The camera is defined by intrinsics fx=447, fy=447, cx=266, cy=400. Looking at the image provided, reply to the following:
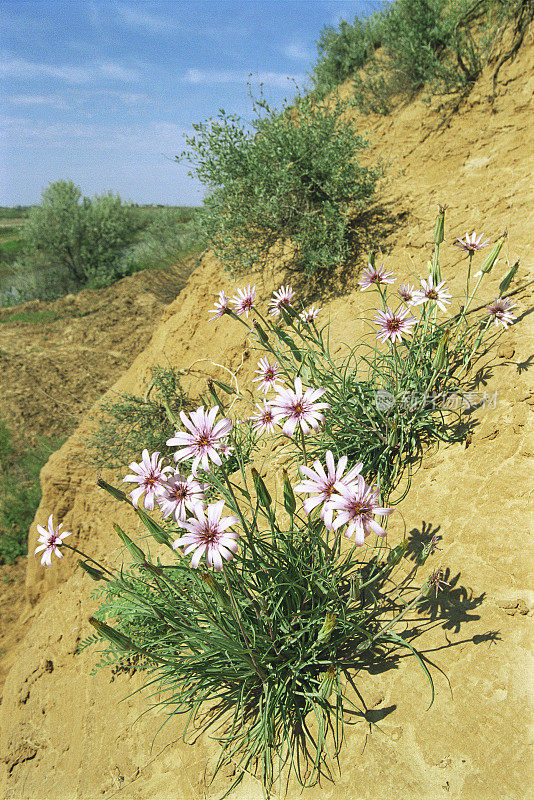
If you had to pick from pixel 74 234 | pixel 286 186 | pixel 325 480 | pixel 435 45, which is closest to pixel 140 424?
pixel 286 186

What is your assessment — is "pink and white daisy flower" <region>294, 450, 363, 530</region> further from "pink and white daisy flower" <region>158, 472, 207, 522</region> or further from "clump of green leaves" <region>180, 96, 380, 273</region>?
"clump of green leaves" <region>180, 96, 380, 273</region>

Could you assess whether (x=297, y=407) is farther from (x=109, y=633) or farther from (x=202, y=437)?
(x=109, y=633)

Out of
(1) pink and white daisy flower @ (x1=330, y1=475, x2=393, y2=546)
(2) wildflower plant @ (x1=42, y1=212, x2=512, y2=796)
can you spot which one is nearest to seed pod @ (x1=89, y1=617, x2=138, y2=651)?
(2) wildflower plant @ (x1=42, y1=212, x2=512, y2=796)

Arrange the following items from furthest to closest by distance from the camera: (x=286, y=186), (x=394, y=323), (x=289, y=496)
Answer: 1. (x=286, y=186)
2. (x=394, y=323)
3. (x=289, y=496)

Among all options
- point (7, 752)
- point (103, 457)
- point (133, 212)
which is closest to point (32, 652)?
point (7, 752)

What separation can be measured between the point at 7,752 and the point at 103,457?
3283 mm

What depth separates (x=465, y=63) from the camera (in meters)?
5.74

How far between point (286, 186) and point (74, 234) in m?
15.6

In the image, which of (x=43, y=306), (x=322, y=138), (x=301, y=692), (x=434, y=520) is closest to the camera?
(x=301, y=692)

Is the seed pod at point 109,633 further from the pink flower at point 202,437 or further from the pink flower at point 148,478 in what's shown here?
the pink flower at point 202,437

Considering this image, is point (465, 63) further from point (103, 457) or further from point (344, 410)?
point (103, 457)

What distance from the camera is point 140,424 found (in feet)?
18.5

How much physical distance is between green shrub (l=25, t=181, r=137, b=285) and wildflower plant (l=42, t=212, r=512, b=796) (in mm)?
16856

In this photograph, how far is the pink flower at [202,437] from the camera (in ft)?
5.37
